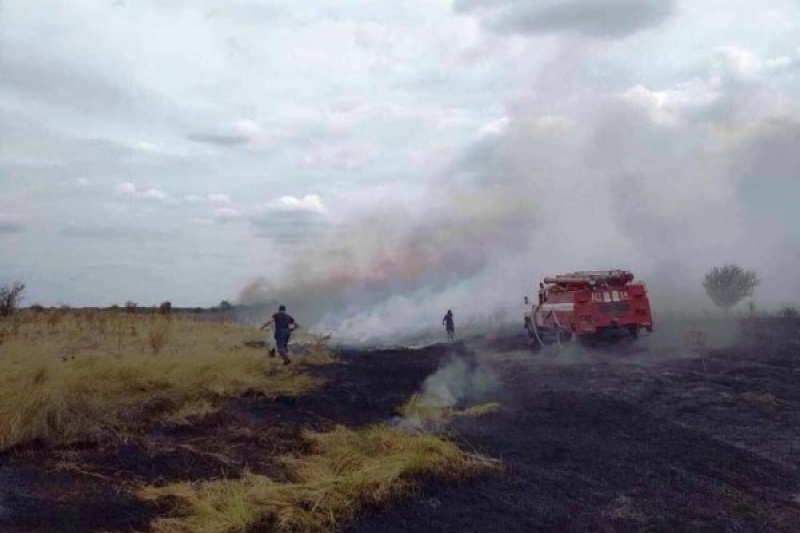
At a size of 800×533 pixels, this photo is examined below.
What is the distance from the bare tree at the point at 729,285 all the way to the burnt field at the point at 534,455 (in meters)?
34.4

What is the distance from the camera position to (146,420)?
44.8ft

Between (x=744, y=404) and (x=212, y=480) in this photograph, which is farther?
(x=744, y=404)

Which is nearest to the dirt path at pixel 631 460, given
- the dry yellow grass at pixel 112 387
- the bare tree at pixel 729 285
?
the dry yellow grass at pixel 112 387

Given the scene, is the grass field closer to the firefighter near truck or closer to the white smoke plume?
the white smoke plume

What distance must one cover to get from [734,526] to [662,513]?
0.67 metres

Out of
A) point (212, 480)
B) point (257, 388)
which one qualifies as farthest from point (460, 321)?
point (212, 480)

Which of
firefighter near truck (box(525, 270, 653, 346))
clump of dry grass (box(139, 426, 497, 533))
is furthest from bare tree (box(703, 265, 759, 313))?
clump of dry grass (box(139, 426, 497, 533))

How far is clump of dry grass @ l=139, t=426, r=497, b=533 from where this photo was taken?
7.67m

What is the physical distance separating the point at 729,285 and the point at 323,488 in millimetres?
50050

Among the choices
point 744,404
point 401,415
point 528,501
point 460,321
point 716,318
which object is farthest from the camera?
point 460,321

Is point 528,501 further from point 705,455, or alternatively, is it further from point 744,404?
point 744,404

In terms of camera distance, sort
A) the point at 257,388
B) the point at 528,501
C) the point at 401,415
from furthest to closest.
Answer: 1. the point at 257,388
2. the point at 401,415
3. the point at 528,501

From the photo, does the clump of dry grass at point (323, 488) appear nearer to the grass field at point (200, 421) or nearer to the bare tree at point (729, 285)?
the grass field at point (200, 421)

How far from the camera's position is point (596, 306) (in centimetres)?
2803
